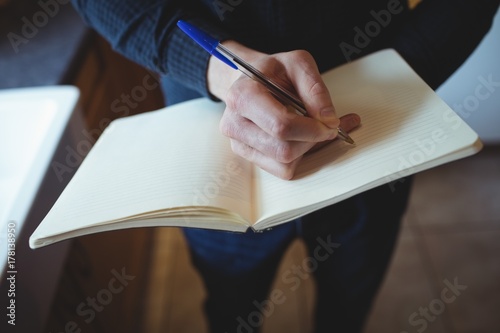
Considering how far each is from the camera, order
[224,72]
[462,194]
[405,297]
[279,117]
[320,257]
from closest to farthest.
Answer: [279,117], [224,72], [320,257], [405,297], [462,194]

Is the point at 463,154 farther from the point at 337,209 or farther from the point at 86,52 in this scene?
the point at 86,52

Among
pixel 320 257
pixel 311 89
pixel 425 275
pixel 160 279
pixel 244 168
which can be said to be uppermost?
pixel 311 89

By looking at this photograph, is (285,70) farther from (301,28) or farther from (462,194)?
(462,194)

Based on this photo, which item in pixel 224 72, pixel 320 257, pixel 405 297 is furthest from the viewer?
pixel 405 297

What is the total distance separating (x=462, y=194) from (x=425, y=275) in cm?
34

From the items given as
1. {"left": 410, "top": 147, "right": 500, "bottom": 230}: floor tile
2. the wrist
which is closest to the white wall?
{"left": 410, "top": 147, "right": 500, "bottom": 230}: floor tile

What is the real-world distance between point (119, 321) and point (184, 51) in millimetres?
684

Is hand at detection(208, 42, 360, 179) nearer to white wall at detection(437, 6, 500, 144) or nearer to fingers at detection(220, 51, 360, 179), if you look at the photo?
fingers at detection(220, 51, 360, 179)

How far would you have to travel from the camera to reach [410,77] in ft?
1.44

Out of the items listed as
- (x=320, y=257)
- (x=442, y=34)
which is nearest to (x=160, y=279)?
(x=320, y=257)

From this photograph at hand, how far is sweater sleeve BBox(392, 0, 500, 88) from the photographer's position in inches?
19.5

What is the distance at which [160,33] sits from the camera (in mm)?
468

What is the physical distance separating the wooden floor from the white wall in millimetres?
220

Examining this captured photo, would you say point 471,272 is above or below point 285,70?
below
